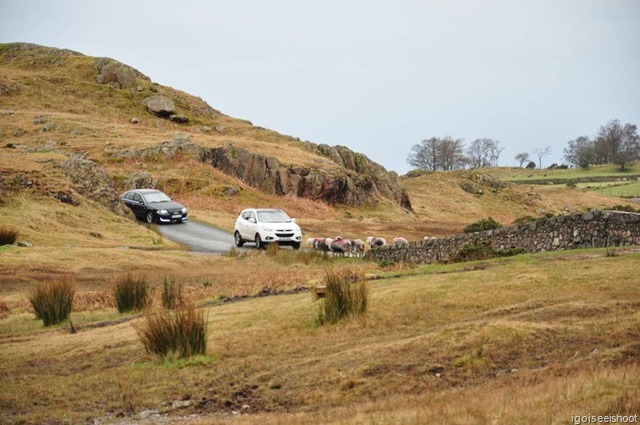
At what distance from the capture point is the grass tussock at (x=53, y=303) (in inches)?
683

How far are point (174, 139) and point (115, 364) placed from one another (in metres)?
55.7

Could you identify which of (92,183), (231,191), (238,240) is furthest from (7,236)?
(231,191)

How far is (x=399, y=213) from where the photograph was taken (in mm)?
66688

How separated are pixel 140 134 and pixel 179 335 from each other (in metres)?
62.6

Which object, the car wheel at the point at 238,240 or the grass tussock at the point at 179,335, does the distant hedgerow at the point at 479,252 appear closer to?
the grass tussock at the point at 179,335

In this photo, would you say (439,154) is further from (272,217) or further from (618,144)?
(272,217)

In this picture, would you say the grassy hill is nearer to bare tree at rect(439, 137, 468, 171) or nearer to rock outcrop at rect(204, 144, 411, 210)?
rock outcrop at rect(204, 144, 411, 210)

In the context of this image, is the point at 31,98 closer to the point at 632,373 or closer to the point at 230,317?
the point at 230,317

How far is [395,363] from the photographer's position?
9.75 metres

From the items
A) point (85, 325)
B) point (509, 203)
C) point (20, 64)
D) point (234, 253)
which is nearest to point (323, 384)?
point (85, 325)

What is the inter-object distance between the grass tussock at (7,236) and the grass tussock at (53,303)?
42.7 ft

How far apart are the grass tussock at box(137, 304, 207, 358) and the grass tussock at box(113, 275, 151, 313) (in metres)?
6.98

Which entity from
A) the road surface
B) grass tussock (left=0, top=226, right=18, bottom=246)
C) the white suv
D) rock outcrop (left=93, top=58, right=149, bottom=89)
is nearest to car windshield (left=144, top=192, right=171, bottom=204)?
the road surface

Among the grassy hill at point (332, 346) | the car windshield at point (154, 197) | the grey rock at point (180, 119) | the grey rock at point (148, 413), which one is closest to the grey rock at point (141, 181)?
the car windshield at point (154, 197)
